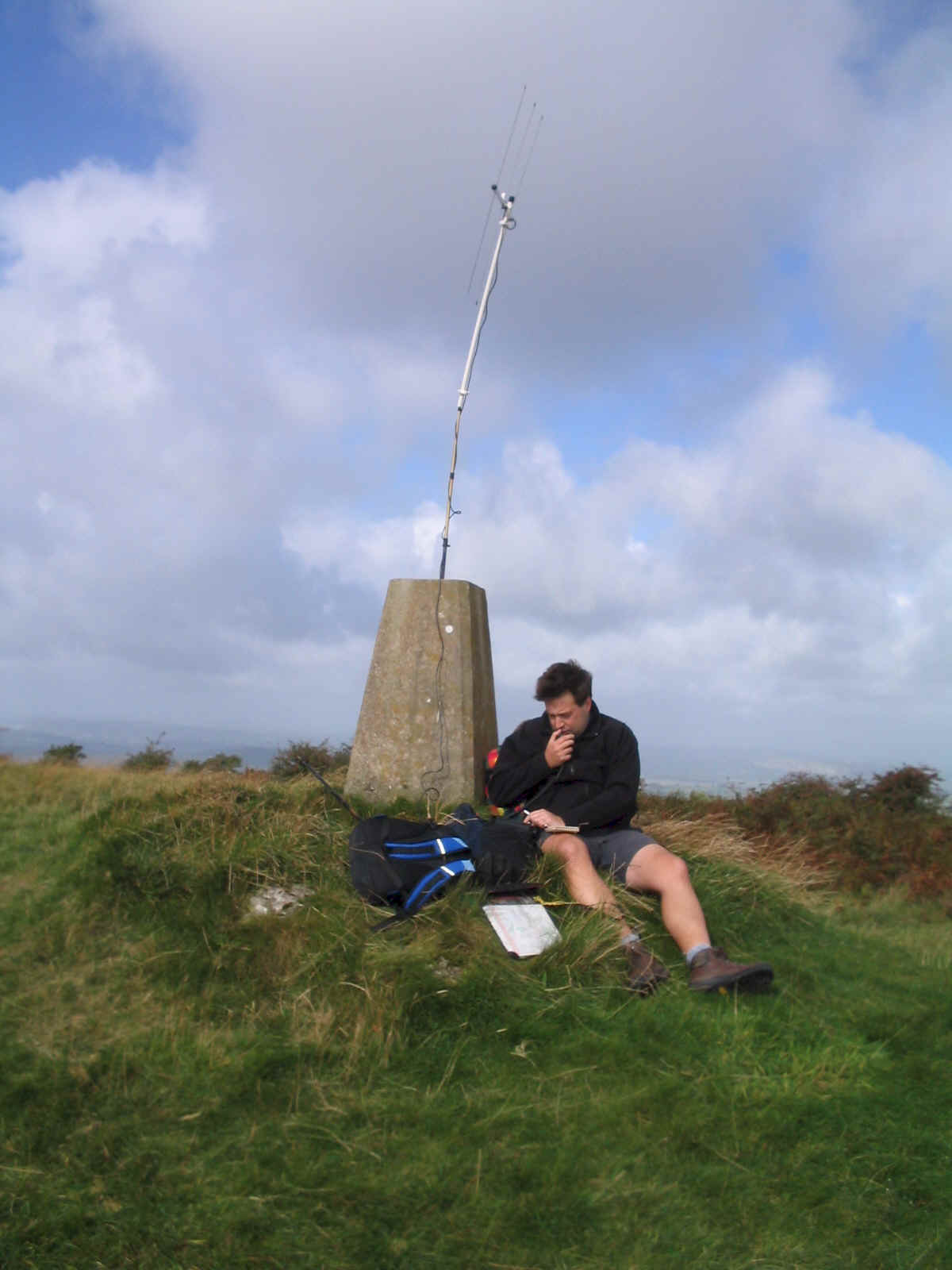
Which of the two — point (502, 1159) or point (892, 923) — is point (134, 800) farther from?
point (892, 923)

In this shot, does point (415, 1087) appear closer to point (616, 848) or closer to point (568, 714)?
point (616, 848)

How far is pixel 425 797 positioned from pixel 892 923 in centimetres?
368

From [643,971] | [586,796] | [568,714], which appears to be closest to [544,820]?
[586,796]

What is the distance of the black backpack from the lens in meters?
5.29

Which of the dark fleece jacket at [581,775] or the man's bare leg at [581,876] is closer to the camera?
the man's bare leg at [581,876]

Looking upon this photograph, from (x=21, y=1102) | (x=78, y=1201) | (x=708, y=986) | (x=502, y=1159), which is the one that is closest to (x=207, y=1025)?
(x=21, y=1102)

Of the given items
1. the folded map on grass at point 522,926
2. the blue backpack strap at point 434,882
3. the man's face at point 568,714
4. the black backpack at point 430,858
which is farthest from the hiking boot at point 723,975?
the man's face at point 568,714

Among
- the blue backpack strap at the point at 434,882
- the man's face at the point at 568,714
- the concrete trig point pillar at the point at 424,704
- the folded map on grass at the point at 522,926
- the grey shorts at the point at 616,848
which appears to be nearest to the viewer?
the folded map on grass at the point at 522,926

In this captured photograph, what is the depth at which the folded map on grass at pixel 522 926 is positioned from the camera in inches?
196

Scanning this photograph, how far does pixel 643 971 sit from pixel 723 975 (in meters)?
0.37

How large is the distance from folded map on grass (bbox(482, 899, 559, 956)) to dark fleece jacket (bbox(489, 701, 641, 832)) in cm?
71

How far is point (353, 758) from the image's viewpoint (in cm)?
776

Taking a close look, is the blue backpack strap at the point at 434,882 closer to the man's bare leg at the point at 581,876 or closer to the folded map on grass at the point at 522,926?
the folded map on grass at the point at 522,926

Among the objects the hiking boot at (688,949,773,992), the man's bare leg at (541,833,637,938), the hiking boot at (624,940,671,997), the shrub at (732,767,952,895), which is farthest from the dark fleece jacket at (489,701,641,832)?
the shrub at (732,767,952,895)
